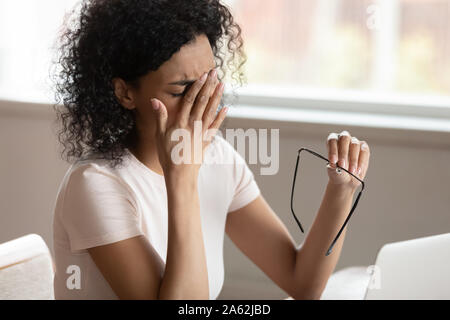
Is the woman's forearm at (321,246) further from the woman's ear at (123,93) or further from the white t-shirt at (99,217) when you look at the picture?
the woman's ear at (123,93)

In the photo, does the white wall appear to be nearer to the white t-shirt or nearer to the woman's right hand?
the white t-shirt

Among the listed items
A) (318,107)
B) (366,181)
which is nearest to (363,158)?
(366,181)

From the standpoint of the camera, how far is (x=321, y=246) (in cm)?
118

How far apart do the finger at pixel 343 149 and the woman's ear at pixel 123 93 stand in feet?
1.17

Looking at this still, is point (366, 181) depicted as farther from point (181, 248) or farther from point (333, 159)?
point (181, 248)

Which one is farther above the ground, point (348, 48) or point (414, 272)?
point (348, 48)

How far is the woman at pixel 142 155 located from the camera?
3.17 feet

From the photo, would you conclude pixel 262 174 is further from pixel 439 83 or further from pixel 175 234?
pixel 175 234

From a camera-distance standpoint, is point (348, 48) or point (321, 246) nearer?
point (321, 246)

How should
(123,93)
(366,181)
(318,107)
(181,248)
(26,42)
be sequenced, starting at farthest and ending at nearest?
(26,42) → (318,107) → (366,181) → (123,93) → (181,248)

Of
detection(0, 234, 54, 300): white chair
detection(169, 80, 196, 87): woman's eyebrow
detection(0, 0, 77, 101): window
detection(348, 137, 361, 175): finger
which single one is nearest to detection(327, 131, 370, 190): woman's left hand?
detection(348, 137, 361, 175): finger

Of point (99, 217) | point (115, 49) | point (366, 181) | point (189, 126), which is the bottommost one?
point (366, 181)

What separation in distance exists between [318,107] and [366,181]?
0.32 m

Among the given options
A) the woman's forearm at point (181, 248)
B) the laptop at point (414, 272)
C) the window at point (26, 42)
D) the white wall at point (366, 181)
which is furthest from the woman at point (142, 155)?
the window at point (26, 42)
